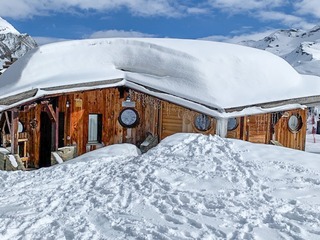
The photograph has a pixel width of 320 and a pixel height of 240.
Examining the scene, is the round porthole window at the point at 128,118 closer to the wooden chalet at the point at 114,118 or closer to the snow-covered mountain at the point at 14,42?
the wooden chalet at the point at 114,118

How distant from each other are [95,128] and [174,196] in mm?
7650

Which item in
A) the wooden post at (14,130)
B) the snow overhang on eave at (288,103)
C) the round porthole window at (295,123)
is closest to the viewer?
the wooden post at (14,130)

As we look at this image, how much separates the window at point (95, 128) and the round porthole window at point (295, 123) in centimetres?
794

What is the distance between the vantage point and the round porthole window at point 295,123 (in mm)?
14781

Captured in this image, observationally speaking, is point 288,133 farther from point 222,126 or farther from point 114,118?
point 114,118

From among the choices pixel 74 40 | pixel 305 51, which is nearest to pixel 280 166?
pixel 74 40

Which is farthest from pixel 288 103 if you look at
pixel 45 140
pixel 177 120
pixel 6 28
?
pixel 6 28

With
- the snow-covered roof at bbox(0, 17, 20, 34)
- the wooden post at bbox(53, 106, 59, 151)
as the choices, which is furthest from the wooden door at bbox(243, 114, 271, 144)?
the snow-covered roof at bbox(0, 17, 20, 34)

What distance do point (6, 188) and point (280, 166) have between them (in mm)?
6179

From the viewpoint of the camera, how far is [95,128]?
44.0ft

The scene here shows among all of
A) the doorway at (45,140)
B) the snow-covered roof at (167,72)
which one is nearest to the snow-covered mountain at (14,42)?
the snow-covered roof at (167,72)

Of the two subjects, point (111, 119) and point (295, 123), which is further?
point (295, 123)

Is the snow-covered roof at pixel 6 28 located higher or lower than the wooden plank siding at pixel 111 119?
higher

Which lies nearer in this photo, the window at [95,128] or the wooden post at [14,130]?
the wooden post at [14,130]
